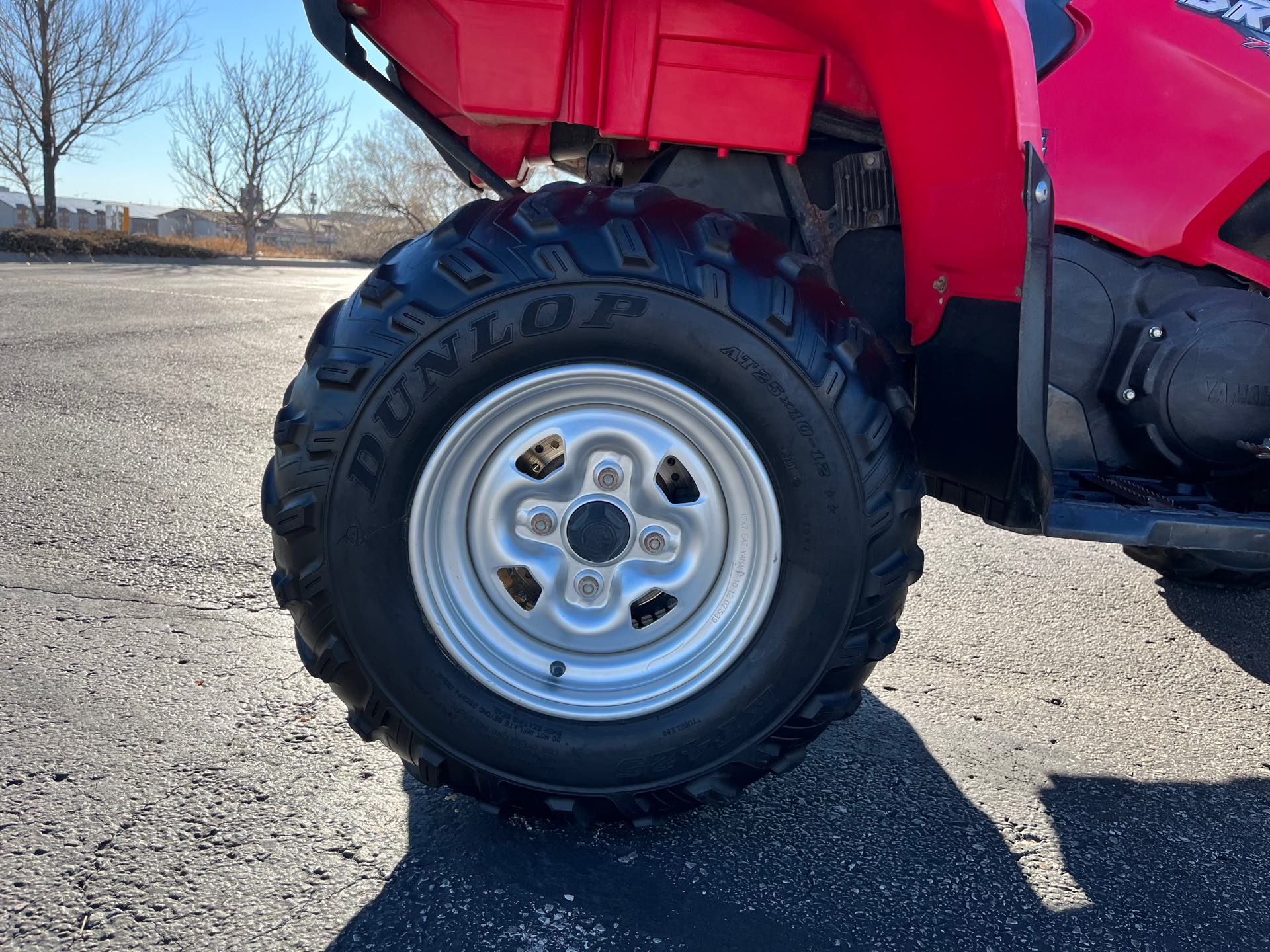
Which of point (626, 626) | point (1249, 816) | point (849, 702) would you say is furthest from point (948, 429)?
point (1249, 816)

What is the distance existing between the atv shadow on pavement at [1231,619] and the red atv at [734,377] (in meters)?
0.91

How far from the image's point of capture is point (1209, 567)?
312cm

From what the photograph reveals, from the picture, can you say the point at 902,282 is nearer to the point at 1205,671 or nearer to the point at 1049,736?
the point at 1049,736

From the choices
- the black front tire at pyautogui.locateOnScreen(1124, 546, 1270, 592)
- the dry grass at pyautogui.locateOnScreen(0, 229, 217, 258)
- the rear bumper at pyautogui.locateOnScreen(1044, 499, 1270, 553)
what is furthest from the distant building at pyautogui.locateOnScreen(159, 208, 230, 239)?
the rear bumper at pyautogui.locateOnScreen(1044, 499, 1270, 553)

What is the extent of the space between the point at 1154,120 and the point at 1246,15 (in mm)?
323

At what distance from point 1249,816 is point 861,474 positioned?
120 cm

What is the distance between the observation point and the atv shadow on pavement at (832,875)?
1.59 meters

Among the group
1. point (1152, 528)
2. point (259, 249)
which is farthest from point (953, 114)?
point (259, 249)

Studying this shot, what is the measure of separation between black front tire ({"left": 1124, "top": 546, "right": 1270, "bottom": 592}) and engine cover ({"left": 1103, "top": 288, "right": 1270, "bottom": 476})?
0.94 metres

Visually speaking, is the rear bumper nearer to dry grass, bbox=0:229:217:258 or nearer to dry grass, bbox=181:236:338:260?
dry grass, bbox=0:229:217:258

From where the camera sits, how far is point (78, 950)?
1.44 metres

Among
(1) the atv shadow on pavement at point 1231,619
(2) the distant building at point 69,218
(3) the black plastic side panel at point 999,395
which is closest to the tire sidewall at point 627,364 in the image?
(3) the black plastic side panel at point 999,395

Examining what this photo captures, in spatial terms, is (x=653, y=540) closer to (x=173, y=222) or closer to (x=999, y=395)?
(x=999, y=395)

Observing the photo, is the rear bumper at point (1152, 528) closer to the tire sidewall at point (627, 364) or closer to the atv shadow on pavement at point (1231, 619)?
the tire sidewall at point (627, 364)
